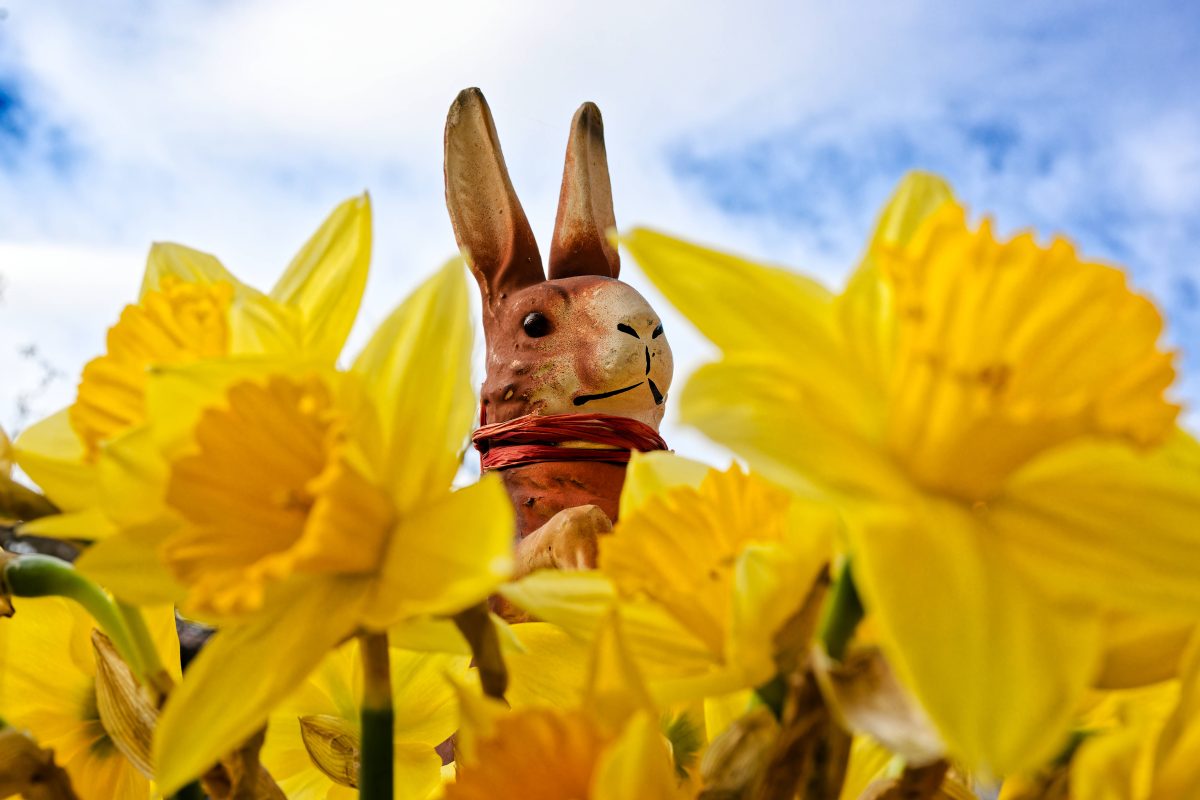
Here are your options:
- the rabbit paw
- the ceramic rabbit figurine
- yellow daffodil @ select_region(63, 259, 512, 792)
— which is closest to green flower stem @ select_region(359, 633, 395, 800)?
yellow daffodil @ select_region(63, 259, 512, 792)

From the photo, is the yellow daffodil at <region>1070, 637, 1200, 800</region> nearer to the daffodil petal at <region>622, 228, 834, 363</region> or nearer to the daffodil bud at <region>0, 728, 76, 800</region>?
the daffodil petal at <region>622, 228, 834, 363</region>

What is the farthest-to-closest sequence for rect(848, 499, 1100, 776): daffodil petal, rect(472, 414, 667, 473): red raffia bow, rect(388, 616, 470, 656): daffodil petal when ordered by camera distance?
rect(472, 414, 667, 473): red raffia bow
rect(388, 616, 470, 656): daffodil petal
rect(848, 499, 1100, 776): daffodil petal

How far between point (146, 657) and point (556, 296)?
1288 millimetres

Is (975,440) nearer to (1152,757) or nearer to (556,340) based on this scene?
(1152,757)

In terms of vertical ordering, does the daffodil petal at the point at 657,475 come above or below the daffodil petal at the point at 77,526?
above

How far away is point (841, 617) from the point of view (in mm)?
237

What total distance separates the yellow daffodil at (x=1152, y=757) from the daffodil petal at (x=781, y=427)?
0.24 ft

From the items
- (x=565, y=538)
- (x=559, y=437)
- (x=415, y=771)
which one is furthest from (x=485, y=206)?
(x=415, y=771)

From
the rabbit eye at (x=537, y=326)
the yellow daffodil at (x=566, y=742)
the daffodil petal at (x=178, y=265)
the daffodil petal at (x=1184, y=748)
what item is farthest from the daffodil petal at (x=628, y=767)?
the rabbit eye at (x=537, y=326)

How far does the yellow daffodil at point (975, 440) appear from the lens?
0.71ft

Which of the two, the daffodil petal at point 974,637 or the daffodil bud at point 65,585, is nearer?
the daffodil petal at point 974,637

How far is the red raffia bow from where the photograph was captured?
1.45 metres

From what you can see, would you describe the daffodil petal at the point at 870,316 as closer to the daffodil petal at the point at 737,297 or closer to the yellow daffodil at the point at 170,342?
the daffodil petal at the point at 737,297

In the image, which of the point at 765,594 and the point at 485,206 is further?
the point at 485,206
